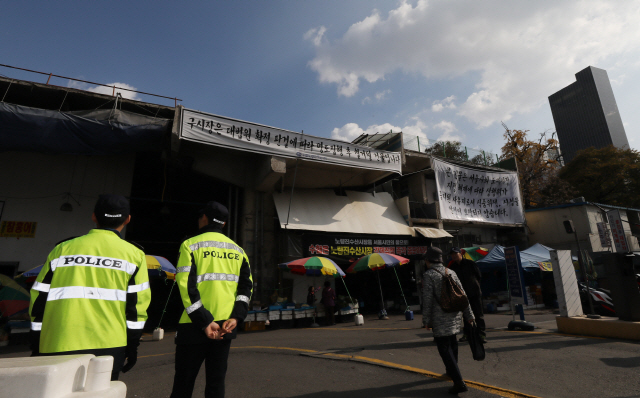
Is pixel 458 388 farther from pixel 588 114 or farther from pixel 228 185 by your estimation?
pixel 588 114

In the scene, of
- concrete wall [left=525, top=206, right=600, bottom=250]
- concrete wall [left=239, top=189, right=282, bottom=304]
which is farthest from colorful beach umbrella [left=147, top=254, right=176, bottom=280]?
concrete wall [left=525, top=206, right=600, bottom=250]

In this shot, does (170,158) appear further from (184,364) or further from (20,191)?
(184,364)

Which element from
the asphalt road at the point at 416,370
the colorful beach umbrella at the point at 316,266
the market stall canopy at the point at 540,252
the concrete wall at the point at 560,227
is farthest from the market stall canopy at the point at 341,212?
the concrete wall at the point at 560,227

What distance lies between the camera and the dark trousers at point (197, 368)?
7.57 ft

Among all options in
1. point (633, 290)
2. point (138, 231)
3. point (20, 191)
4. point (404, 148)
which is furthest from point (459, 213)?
point (20, 191)

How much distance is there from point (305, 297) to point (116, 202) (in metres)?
12.4

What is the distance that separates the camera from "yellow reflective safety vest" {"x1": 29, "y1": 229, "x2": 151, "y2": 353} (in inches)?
79.6

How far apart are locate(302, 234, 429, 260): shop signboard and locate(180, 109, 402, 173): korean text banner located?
3.21 m

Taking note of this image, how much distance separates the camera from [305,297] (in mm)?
14188

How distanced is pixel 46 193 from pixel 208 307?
46.7 feet

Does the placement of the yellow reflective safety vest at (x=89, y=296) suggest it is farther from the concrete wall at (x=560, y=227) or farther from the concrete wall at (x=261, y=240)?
the concrete wall at (x=560, y=227)

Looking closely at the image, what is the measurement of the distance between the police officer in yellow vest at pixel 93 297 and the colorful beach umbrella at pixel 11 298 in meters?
10.4

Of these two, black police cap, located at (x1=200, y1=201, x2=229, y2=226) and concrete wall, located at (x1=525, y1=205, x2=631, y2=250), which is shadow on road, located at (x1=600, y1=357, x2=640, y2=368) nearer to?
black police cap, located at (x1=200, y1=201, x2=229, y2=226)

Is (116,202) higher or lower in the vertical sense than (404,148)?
lower
